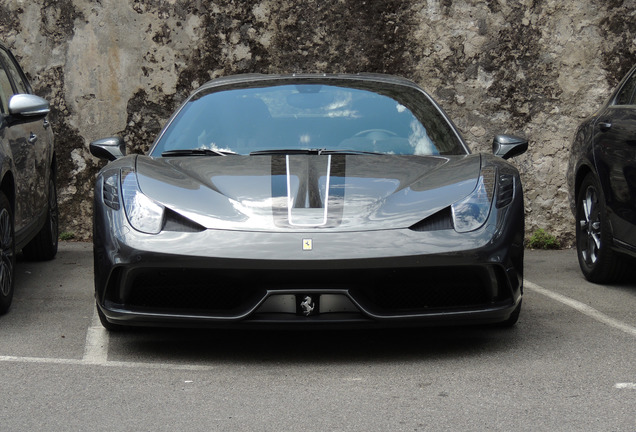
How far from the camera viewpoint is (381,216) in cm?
450

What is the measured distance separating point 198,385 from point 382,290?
3.00ft

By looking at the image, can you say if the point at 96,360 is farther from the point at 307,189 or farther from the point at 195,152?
the point at 195,152

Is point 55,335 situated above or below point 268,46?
below

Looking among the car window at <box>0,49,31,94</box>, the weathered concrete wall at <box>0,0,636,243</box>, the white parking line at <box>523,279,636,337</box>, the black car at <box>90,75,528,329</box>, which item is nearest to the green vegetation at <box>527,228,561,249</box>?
the weathered concrete wall at <box>0,0,636,243</box>

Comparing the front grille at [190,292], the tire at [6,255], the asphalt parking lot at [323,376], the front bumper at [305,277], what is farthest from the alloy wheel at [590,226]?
the tire at [6,255]

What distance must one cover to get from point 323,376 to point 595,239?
317cm

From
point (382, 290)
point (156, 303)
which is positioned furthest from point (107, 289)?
point (382, 290)

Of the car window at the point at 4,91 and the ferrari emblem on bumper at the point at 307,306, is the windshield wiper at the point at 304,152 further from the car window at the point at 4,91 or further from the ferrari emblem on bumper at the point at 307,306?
the car window at the point at 4,91

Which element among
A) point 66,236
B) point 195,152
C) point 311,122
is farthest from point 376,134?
point 66,236

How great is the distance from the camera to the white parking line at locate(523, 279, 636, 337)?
521 cm

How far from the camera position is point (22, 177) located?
626 centimetres

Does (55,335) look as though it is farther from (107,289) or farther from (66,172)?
(66,172)

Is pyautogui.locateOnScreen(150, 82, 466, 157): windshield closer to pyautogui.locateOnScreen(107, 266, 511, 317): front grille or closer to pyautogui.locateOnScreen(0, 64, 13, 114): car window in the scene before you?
pyautogui.locateOnScreen(107, 266, 511, 317): front grille

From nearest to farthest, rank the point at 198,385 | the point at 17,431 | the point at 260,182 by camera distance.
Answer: the point at 17,431
the point at 198,385
the point at 260,182
